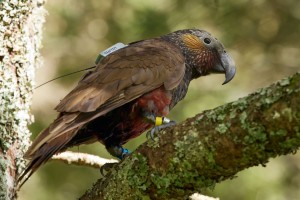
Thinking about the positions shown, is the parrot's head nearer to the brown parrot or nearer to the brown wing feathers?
the brown parrot

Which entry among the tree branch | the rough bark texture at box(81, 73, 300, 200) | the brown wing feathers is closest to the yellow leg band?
the brown wing feathers

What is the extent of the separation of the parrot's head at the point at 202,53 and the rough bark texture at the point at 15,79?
3.15 feet

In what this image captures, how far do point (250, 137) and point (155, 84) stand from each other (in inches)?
49.6

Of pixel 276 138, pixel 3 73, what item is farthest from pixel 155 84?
pixel 276 138

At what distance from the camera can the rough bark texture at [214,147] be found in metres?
2.21

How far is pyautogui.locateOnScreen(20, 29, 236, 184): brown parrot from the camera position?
297cm

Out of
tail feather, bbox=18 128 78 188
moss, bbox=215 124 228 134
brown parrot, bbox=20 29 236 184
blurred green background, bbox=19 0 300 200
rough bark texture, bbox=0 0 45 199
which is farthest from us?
blurred green background, bbox=19 0 300 200

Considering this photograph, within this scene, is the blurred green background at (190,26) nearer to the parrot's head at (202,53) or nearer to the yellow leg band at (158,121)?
the parrot's head at (202,53)

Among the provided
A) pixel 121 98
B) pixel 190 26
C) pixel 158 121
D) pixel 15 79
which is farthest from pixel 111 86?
pixel 190 26

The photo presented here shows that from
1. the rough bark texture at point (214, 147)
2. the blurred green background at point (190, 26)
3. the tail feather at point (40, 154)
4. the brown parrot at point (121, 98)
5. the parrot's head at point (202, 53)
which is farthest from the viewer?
the blurred green background at point (190, 26)

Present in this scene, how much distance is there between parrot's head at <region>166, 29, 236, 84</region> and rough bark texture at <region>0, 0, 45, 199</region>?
959 millimetres

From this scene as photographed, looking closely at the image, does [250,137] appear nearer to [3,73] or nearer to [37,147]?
[37,147]

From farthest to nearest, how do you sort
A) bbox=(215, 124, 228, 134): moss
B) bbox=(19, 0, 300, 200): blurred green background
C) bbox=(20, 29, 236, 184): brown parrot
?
bbox=(19, 0, 300, 200): blurred green background → bbox=(20, 29, 236, 184): brown parrot → bbox=(215, 124, 228, 134): moss

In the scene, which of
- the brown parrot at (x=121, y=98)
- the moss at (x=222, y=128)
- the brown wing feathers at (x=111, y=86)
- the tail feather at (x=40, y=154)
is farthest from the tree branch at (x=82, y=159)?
the moss at (x=222, y=128)
